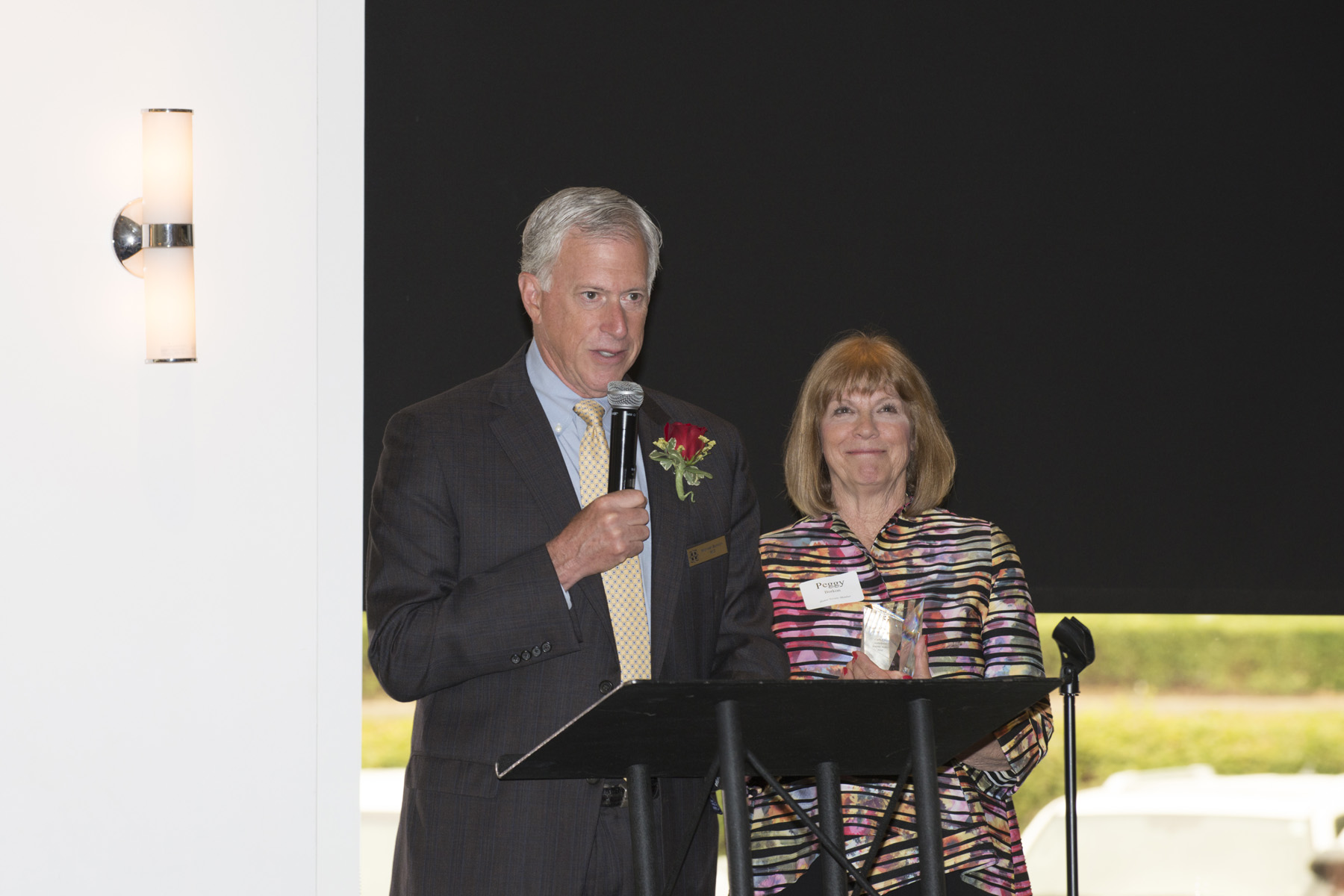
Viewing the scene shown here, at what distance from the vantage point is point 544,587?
2.12m

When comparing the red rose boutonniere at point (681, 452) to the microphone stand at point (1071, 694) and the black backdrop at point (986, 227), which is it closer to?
the microphone stand at point (1071, 694)

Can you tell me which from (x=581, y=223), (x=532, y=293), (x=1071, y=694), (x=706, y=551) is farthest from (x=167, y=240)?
(x=1071, y=694)

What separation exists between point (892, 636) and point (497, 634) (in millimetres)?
903

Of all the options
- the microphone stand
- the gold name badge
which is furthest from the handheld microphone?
the microphone stand

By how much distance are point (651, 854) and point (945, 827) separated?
1021 mm

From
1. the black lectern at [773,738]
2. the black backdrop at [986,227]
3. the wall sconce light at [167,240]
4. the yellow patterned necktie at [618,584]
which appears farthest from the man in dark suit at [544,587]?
the black backdrop at [986,227]

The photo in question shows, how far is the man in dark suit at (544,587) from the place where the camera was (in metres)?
2.13

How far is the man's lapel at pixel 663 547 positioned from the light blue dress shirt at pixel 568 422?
0.05 ft

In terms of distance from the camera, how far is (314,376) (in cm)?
303

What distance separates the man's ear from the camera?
8.02ft

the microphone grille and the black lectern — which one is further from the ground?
the microphone grille

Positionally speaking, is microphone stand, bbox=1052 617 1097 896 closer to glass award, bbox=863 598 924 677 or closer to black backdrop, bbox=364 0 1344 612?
glass award, bbox=863 598 924 677

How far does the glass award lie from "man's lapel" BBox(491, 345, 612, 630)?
0.64 meters

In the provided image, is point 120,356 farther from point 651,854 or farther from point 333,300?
point 651,854
